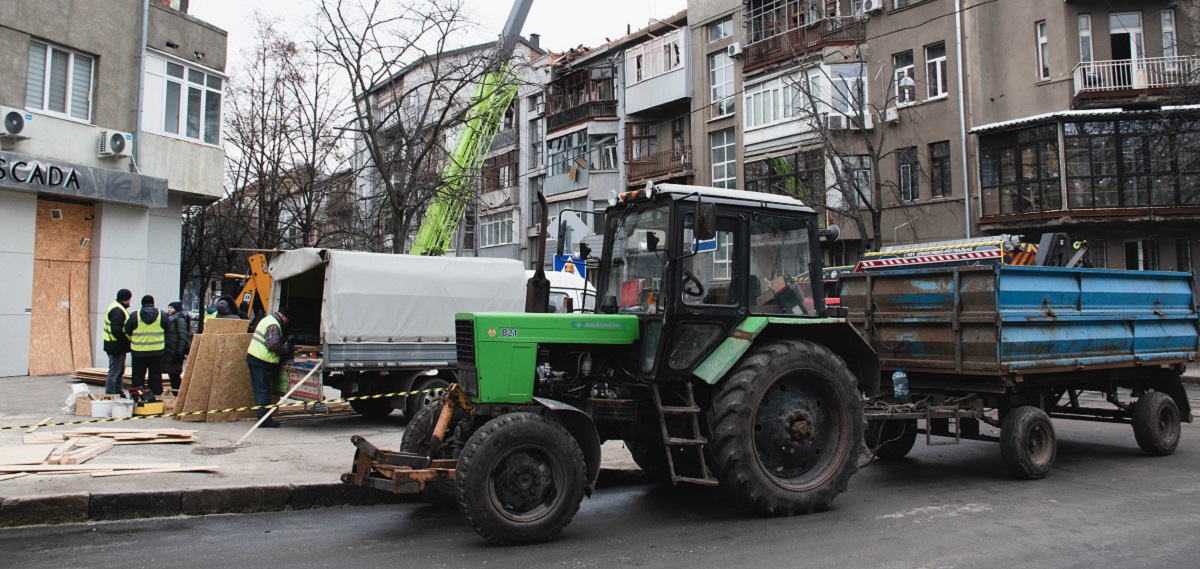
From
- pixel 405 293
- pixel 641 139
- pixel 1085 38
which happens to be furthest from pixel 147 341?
pixel 641 139

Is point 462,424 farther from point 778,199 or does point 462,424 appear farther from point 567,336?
point 778,199

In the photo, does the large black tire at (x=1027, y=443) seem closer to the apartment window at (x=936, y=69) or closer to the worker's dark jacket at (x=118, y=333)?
Result: the worker's dark jacket at (x=118, y=333)

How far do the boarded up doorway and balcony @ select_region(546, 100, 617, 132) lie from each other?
2434 cm

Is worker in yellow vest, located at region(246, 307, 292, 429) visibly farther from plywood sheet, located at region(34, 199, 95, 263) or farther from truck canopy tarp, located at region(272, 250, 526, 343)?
plywood sheet, located at region(34, 199, 95, 263)

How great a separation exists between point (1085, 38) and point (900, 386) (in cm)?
2137

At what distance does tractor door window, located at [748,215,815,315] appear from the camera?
715 cm

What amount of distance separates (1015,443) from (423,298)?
26.6 feet

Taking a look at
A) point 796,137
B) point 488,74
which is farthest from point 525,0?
point 796,137

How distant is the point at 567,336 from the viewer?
21.6ft

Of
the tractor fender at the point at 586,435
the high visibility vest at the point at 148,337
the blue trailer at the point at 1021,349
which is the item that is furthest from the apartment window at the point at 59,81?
the blue trailer at the point at 1021,349

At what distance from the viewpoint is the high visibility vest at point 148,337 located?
41.5ft

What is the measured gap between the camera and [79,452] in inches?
333

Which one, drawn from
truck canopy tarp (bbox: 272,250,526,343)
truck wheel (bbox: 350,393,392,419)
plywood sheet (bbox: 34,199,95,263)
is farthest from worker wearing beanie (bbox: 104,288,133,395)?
plywood sheet (bbox: 34,199,95,263)

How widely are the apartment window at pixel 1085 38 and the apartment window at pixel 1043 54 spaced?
87 centimetres
